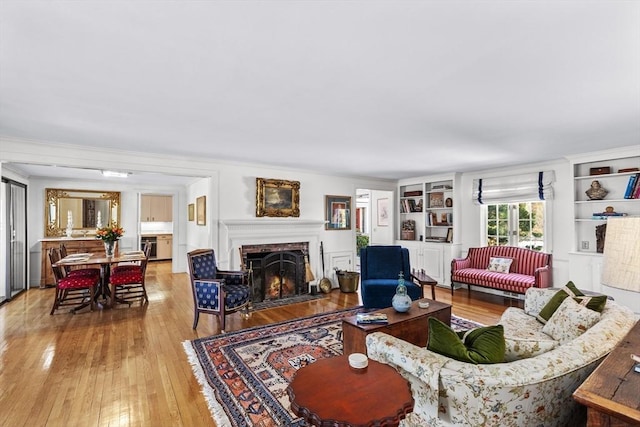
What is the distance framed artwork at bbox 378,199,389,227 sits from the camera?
804 cm

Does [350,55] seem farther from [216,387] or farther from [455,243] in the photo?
[455,243]

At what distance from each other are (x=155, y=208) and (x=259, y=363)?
7950 millimetres

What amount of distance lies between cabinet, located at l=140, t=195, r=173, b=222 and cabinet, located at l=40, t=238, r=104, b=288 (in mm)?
2763

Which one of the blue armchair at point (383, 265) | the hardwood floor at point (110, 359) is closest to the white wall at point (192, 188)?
the hardwood floor at point (110, 359)

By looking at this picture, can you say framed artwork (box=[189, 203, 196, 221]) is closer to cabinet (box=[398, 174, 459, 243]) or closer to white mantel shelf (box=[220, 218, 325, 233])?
white mantel shelf (box=[220, 218, 325, 233])

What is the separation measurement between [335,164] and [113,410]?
4.09 meters

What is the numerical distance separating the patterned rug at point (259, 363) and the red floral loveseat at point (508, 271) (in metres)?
1.34

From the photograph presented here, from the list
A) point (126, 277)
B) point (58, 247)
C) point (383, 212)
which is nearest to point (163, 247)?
point (58, 247)

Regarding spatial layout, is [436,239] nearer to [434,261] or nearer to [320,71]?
[434,261]

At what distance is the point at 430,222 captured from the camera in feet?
22.3

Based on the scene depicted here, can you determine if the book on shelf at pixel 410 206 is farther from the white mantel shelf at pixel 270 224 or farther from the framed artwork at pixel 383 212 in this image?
the white mantel shelf at pixel 270 224

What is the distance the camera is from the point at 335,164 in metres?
5.26

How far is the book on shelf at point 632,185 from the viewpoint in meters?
4.21

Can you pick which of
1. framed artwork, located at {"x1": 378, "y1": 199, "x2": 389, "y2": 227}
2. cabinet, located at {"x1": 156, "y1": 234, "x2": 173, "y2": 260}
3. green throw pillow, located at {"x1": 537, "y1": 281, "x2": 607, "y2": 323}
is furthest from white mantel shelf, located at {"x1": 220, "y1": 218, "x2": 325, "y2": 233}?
cabinet, located at {"x1": 156, "y1": 234, "x2": 173, "y2": 260}
